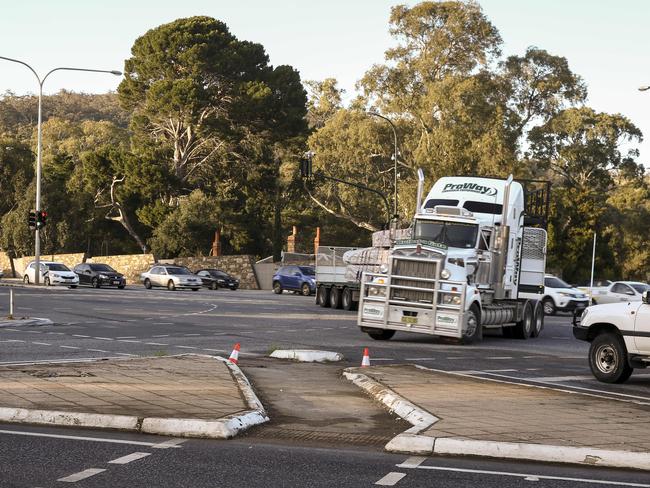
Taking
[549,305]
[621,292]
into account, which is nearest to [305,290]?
[549,305]

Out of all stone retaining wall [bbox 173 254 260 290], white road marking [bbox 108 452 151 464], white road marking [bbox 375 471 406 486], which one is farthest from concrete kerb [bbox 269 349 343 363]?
stone retaining wall [bbox 173 254 260 290]

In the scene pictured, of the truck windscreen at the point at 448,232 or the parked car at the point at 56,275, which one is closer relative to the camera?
the truck windscreen at the point at 448,232

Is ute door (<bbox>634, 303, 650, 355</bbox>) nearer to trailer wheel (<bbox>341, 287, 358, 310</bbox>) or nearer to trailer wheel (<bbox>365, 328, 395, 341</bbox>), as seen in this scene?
trailer wheel (<bbox>365, 328, 395, 341</bbox>)

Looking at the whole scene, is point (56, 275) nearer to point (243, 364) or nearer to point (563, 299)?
point (563, 299)

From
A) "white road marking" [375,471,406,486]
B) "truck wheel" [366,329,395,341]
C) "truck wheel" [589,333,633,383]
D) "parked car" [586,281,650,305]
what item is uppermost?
"parked car" [586,281,650,305]

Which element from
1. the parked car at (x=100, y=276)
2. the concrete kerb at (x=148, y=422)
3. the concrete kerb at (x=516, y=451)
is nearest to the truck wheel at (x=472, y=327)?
the concrete kerb at (x=148, y=422)

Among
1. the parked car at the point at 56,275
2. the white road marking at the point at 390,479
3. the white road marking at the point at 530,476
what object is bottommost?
the parked car at the point at 56,275

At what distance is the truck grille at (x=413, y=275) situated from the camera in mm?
23359

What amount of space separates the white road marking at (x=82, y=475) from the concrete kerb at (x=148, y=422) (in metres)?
1.79

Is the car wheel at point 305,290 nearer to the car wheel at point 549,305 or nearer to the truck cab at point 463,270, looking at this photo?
the car wheel at point 549,305

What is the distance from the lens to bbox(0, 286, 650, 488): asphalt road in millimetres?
8086

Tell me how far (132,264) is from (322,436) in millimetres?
67722

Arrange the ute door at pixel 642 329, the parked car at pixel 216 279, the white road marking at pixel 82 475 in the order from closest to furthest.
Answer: the white road marking at pixel 82 475, the ute door at pixel 642 329, the parked car at pixel 216 279

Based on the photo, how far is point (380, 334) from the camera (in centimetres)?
2491
